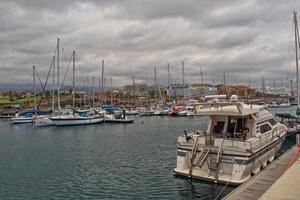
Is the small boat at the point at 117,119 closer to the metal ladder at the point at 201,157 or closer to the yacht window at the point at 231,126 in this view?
the yacht window at the point at 231,126

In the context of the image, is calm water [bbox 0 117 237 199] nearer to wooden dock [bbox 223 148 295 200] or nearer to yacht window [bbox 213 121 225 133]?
wooden dock [bbox 223 148 295 200]

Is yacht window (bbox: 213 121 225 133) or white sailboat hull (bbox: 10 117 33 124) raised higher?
yacht window (bbox: 213 121 225 133)

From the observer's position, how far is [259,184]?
1966cm

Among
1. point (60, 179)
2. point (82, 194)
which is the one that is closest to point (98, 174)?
point (60, 179)

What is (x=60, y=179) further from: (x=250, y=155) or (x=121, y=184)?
(x=250, y=155)

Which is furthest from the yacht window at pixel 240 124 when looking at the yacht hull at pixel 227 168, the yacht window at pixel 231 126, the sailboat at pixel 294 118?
the sailboat at pixel 294 118

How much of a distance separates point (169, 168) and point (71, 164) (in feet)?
31.9

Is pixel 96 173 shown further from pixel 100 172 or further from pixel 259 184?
pixel 259 184

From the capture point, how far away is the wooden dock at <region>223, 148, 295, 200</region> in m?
17.6

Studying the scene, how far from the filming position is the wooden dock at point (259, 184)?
17594mm

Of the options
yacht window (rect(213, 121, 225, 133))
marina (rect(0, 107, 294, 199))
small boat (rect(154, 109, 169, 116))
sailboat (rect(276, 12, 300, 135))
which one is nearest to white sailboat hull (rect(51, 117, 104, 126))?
marina (rect(0, 107, 294, 199))

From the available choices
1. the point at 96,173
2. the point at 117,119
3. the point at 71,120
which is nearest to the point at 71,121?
the point at 71,120

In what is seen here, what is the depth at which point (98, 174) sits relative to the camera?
95.0ft

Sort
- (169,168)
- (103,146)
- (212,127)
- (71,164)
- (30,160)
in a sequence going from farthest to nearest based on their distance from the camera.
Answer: (103,146) → (30,160) → (71,164) → (169,168) → (212,127)
